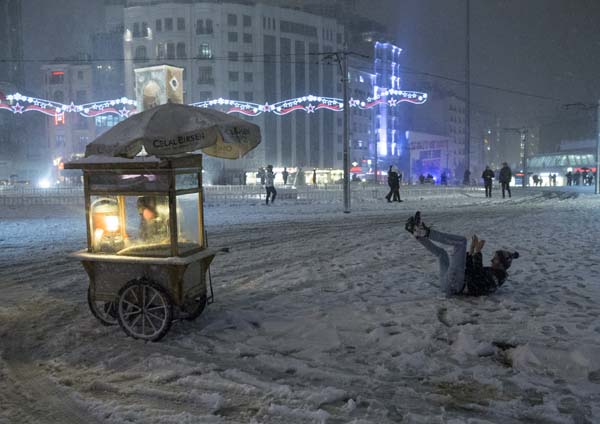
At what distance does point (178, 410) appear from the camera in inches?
174

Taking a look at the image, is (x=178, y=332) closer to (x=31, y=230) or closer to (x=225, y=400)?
(x=225, y=400)

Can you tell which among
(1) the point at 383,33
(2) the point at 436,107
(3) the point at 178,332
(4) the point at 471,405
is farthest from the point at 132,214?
(2) the point at 436,107

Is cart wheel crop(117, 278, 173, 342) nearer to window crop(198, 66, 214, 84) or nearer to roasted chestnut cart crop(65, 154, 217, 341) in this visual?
roasted chestnut cart crop(65, 154, 217, 341)

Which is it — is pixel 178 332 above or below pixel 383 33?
below

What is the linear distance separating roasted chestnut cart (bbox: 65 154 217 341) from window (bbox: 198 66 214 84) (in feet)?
240

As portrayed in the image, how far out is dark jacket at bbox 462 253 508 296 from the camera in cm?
761

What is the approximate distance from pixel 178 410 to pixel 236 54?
259 ft

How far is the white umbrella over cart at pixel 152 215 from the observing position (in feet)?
20.3

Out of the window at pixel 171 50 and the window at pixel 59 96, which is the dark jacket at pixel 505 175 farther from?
the window at pixel 59 96

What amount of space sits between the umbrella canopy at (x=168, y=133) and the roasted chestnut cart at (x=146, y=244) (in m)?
0.19

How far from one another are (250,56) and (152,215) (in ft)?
240

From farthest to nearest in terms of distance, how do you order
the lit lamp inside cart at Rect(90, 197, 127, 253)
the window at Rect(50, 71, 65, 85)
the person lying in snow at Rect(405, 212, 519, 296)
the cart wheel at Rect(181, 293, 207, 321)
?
the window at Rect(50, 71, 65, 85) → the person lying in snow at Rect(405, 212, 519, 296) → the cart wheel at Rect(181, 293, 207, 321) → the lit lamp inside cart at Rect(90, 197, 127, 253)

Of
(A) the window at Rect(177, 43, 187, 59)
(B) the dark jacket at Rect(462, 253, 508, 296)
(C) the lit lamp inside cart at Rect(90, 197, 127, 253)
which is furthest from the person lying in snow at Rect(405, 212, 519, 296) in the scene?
(A) the window at Rect(177, 43, 187, 59)

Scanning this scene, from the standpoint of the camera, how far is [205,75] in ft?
254
